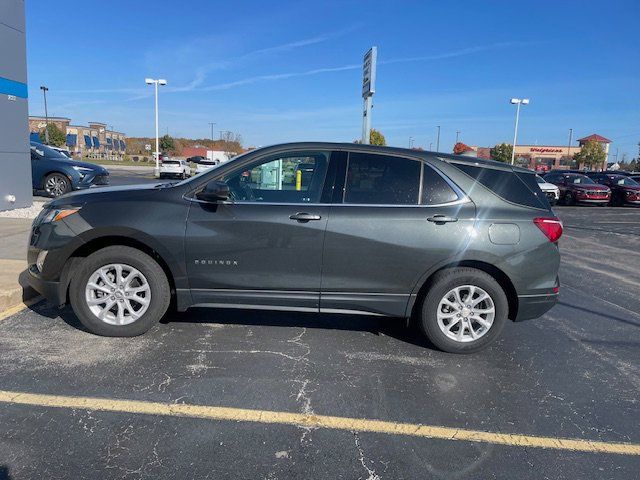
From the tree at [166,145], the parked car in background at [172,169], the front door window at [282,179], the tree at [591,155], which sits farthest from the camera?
the tree at [166,145]

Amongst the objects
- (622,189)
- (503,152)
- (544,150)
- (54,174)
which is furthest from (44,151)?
(544,150)

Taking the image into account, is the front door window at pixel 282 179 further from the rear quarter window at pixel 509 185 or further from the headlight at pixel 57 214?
the headlight at pixel 57 214

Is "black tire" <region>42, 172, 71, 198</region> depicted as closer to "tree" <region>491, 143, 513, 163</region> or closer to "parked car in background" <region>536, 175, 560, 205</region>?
"parked car in background" <region>536, 175, 560, 205</region>

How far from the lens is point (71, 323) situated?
4547 millimetres

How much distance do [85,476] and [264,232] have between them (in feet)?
7.04

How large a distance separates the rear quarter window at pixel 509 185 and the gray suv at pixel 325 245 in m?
0.01

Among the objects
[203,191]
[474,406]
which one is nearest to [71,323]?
[203,191]

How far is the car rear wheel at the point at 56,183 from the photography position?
13492mm

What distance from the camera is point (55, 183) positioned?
13531 millimetres

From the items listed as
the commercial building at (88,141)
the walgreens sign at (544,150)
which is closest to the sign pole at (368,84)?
the commercial building at (88,141)

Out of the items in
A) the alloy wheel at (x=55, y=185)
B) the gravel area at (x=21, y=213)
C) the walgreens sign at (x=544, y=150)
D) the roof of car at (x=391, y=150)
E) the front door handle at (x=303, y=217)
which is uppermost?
the walgreens sign at (x=544, y=150)

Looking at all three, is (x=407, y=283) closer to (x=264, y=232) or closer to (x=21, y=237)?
(x=264, y=232)

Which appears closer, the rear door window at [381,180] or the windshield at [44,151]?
the rear door window at [381,180]

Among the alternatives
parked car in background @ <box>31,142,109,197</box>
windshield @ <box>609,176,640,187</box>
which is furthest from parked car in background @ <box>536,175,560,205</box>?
parked car in background @ <box>31,142,109,197</box>
